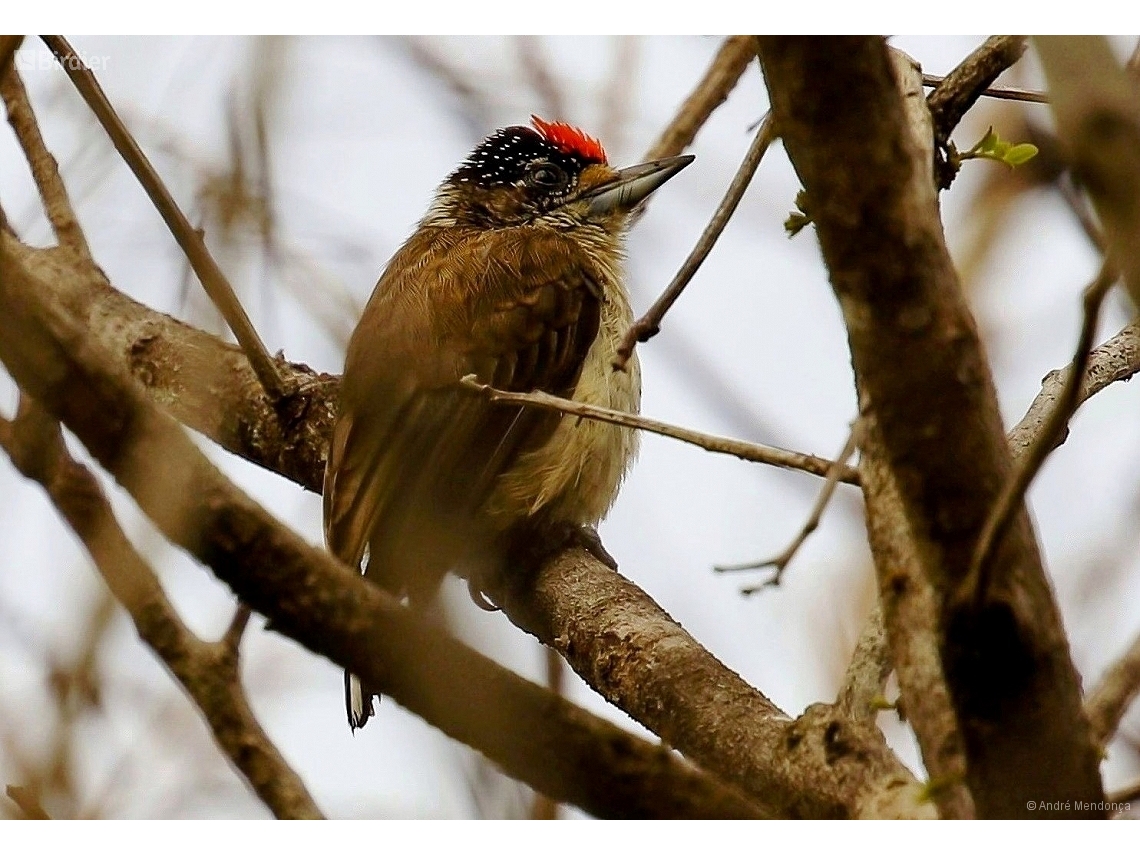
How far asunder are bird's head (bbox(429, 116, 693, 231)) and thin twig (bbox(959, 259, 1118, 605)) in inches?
132

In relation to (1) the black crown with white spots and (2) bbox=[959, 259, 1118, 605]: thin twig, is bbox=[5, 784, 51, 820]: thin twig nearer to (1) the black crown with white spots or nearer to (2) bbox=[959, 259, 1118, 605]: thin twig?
(2) bbox=[959, 259, 1118, 605]: thin twig

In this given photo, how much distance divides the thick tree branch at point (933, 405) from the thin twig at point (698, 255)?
225 mm

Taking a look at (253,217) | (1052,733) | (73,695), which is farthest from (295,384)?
(1052,733)

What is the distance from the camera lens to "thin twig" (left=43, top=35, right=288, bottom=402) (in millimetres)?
2816

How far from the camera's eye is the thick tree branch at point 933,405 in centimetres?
174

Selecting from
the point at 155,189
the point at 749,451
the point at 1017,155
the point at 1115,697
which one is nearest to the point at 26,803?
the point at 155,189

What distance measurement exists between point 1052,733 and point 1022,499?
36 cm

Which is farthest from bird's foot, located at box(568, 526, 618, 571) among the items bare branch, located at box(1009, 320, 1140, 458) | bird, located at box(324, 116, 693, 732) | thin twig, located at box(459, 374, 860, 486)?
thin twig, located at box(459, 374, 860, 486)

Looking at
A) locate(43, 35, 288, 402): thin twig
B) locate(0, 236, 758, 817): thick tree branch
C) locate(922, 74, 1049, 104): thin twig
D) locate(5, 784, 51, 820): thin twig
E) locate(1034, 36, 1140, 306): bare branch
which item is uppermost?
locate(922, 74, 1049, 104): thin twig

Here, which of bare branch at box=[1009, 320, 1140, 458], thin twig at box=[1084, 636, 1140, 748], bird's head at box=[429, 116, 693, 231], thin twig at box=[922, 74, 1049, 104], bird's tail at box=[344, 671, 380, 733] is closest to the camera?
thin twig at box=[1084, 636, 1140, 748]

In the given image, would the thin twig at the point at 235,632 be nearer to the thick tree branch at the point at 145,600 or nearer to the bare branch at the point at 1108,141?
the thick tree branch at the point at 145,600

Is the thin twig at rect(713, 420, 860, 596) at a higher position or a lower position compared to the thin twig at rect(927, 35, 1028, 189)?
lower

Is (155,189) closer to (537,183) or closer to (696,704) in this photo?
(696,704)

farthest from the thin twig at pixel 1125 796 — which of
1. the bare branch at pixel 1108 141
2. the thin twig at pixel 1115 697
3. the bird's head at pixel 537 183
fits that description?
the bird's head at pixel 537 183
